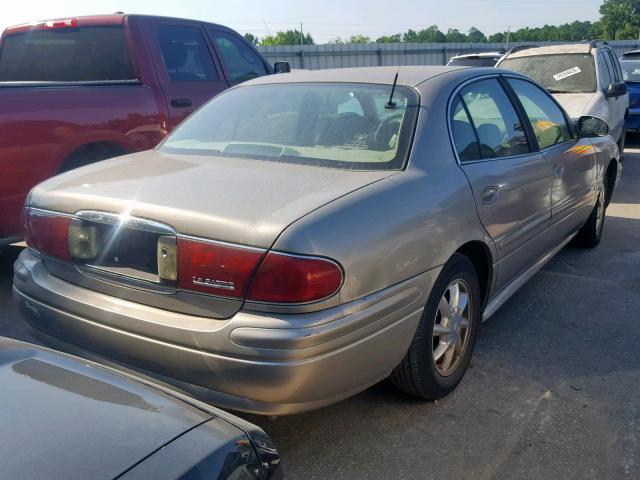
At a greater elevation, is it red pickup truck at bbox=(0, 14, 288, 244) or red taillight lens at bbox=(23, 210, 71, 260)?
red pickup truck at bbox=(0, 14, 288, 244)

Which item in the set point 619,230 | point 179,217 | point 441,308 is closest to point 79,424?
point 179,217

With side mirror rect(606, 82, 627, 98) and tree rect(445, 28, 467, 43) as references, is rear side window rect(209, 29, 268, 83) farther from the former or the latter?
tree rect(445, 28, 467, 43)

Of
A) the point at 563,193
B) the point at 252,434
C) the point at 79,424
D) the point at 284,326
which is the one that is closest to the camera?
the point at 79,424

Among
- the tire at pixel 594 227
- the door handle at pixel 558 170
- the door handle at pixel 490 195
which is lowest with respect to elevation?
the tire at pixel 594 227

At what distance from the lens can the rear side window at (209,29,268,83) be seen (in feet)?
20.3

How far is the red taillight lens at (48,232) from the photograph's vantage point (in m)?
2.74

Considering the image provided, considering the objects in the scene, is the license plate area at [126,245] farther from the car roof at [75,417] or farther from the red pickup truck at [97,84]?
the red pickup truck at [97,84]

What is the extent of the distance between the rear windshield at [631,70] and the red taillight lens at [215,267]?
1133cm

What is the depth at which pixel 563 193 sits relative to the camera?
422cm

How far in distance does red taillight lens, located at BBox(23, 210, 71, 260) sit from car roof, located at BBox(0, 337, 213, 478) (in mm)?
929

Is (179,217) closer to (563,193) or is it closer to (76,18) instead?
(563,193)

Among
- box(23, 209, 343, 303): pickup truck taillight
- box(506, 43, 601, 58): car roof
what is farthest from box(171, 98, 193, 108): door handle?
box(506, 43, 601, 58): car roof

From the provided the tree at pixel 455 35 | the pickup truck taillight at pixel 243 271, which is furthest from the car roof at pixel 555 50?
the tree at pixel 455 35

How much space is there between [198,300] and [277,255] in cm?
37
